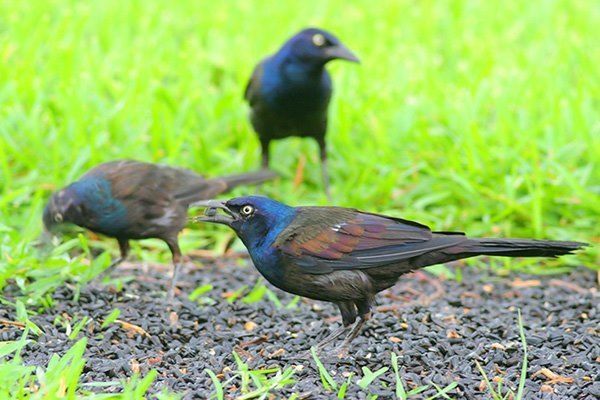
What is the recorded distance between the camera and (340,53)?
679cm

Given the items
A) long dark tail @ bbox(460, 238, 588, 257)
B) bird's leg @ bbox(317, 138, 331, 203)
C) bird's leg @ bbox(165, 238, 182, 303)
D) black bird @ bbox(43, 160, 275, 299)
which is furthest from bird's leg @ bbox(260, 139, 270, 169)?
long dark tail @ bbox(460, 238, 588, 257)

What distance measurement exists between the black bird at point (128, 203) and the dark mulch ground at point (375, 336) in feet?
1.07

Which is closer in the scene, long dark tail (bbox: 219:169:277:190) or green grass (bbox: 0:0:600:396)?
long dark tail (bbox: 219:169:277:190)

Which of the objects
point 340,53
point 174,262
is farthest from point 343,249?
point 340,53

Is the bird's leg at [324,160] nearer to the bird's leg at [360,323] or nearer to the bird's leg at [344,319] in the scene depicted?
the bird's leg at [344,319]

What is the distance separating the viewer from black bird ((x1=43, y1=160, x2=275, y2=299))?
538 cm

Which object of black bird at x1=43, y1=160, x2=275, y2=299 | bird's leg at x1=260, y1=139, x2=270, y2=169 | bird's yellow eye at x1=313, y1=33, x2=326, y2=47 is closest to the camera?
black bird at x1=43, y1=160, x2=275, y2=299

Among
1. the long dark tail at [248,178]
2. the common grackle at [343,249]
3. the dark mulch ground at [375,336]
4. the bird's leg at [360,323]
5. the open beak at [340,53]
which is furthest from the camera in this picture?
the open beak at [340,53]

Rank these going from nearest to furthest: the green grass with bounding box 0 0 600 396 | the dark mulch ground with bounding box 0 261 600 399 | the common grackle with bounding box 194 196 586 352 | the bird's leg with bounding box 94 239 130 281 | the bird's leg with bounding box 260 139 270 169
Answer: the dark mulch ground with bounding box 0 261 600 399 → the common grackle with bounding box 194 196 586 352 → the bird's leg with bounding box 94 239 130 281 → the green grass with bounding box 0 0 600 396 → the bird's leg with bounding box 260 139 270 169

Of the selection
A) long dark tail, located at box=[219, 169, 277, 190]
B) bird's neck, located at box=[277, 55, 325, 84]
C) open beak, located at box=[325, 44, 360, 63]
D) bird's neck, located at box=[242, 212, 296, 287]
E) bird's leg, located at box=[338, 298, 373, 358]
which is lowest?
bird's leg, located at box=[338, 298, 373, 358]

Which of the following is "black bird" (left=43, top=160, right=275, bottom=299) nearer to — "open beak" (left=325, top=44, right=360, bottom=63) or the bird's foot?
the bird's foot

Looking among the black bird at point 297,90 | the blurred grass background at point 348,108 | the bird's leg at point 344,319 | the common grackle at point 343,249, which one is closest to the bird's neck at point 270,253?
the common grackle at point 343,249

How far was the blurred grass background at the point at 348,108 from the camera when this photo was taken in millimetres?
6512

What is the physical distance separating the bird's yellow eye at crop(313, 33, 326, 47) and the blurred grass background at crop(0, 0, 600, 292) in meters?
0.81
